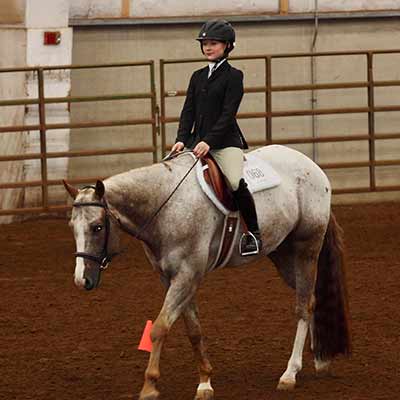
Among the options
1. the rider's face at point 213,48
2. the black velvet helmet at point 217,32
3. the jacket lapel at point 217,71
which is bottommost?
the jacket lapel at point 217,71

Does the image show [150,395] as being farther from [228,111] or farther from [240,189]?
[228,111]

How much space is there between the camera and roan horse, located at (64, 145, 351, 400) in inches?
261

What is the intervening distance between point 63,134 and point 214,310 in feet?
18.9

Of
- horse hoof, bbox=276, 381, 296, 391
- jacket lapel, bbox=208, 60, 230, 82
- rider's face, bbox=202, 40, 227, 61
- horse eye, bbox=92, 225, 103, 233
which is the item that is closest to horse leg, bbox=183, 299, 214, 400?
horse hoof, bbox=276, 381, 296, 391

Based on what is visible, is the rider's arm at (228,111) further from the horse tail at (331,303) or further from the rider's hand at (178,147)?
the horse tail at (331,303)

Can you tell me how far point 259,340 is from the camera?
8.59 meters

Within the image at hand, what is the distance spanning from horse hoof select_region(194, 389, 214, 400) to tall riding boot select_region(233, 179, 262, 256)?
847 millimetres

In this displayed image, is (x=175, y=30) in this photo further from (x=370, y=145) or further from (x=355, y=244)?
(x=355, y=244)

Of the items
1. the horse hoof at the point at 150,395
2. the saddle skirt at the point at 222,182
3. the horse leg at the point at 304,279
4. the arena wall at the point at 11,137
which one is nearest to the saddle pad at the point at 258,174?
Answer: the saddle skirt at the point at 222,182

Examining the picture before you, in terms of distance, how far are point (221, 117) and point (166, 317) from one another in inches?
49.1

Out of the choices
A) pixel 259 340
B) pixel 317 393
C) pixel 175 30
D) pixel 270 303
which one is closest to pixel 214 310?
pixel 270 303

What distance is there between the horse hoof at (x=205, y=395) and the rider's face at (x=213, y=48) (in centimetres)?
190

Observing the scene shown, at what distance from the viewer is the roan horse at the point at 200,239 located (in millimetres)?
6625

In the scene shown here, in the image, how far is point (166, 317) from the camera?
6.77 m
